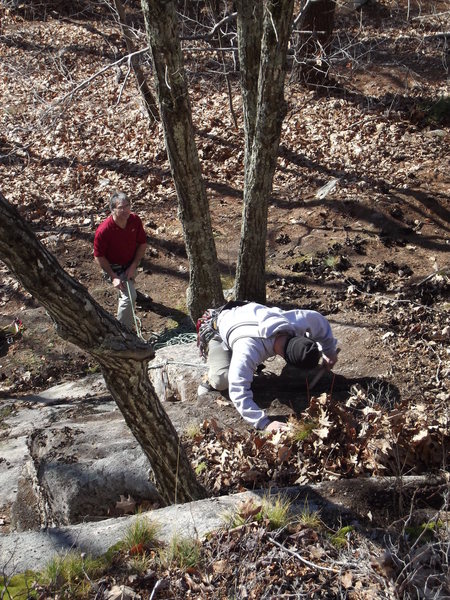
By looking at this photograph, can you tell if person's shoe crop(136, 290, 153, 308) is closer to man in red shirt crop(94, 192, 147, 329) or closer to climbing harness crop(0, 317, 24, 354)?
man in red shirt crop(94, 192, 147, 329)

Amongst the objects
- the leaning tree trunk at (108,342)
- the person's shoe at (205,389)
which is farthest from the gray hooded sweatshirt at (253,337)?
the leaning tree trunk at (108,342)

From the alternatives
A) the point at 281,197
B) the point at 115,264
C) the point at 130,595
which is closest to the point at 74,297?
the point at 130,595

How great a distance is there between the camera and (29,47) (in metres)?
18.4

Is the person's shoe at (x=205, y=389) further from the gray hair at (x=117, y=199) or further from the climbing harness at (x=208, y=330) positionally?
the gray hair at (x=117, y=199)

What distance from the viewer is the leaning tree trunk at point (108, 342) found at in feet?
10.3

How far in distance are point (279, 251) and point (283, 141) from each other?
3.89m

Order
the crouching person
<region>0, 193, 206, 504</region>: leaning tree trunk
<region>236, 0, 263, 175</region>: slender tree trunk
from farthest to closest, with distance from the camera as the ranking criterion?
<region>236, 0, 263, 175</region>: slender tree trunk, the crouching person, <region>0, 193, 206, 504</region>: leaning tree trunk

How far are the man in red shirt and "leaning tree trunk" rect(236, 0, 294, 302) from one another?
4.58 feet

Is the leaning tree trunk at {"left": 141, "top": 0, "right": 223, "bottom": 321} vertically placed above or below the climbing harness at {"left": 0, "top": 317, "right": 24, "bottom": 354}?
above

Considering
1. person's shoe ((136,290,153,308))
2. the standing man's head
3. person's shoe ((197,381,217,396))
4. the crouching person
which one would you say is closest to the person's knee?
the crouching person

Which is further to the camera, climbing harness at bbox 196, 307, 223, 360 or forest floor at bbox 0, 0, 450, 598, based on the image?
climbing harness at bbox 196, 307, 223, 360

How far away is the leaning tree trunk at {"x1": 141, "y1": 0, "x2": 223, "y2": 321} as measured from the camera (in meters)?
6.02

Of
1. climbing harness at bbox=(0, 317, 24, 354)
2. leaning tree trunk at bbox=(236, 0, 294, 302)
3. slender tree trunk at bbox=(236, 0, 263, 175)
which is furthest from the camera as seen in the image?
climbing harness at bbox=(0, 317, 24, 354)

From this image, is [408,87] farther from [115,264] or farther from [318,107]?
[115,264]
